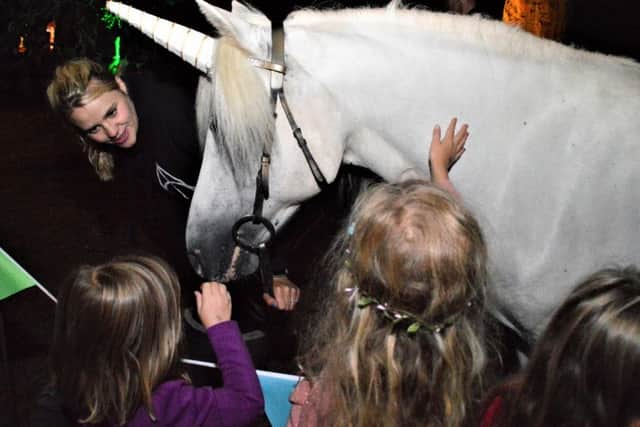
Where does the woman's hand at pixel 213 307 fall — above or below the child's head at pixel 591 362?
below

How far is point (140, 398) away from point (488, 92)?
1.12 m

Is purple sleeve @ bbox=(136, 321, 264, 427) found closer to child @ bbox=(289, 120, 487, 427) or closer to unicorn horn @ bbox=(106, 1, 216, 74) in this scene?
child @ bbox=(289, 120, 487, 427)

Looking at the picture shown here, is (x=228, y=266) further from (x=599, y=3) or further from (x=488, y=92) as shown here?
(x=599, y=3)

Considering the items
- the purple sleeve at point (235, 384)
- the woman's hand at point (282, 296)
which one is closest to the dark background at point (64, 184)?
the woman's hand at point (282, 296)

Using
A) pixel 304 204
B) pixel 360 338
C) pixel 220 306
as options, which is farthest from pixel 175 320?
pixel 304 204

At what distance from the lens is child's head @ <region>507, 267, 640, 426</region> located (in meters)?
1.04

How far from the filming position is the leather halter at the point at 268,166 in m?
1.60

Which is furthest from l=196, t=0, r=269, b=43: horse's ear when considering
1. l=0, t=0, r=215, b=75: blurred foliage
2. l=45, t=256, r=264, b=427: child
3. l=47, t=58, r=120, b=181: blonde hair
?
Result: l=0, t=0, r=215, b=75: blurred foliage

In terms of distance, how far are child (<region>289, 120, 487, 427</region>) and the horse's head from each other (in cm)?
49

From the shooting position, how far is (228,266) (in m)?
1.94

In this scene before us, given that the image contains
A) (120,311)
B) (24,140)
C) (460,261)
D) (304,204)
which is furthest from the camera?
(24,140)

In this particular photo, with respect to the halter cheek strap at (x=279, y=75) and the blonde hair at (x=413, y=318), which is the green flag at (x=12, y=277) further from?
the blonde hair at (x=413, y=318)

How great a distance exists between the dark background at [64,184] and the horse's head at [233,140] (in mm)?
214

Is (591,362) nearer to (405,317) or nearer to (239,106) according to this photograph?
(405,317)
